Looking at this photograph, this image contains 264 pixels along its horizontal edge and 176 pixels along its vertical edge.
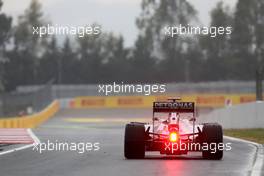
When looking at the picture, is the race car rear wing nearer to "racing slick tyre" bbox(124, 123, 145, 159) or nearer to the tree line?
"racing slick tyre" bbox(124, 123, 145, 159)

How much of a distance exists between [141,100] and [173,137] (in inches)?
2523

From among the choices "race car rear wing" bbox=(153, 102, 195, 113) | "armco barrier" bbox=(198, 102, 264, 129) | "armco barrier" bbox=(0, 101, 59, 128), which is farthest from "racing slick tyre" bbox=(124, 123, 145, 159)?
"armco barrier" bbox=(0, 101, 59, 128)

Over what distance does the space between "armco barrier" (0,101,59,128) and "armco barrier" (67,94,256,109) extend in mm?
11236

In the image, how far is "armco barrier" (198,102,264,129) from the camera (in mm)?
32188

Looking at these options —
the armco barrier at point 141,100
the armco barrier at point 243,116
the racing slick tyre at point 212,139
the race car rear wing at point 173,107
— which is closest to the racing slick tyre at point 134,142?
the race car rear wing at point 173,107

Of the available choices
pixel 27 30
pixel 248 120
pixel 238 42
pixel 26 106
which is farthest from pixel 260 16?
pixel 248 120

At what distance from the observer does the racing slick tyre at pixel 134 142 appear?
58.0 feet

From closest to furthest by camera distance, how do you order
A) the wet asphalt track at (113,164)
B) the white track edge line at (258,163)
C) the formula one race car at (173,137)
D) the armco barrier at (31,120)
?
the white track edge line at (258,163) < the wet asphalt track at (113,164) < the formula one race car at (173,137) < the armco barrier at (31,120)

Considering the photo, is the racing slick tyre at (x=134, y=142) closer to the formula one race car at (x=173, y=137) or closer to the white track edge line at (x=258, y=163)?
the formula one race car at (x=173, y=137)

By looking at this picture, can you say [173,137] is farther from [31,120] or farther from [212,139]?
[31,120]

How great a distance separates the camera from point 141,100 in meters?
81.6

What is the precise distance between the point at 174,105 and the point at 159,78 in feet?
273

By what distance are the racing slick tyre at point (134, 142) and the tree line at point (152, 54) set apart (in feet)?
258

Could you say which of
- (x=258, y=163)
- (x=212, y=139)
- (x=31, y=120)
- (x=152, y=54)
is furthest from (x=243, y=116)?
(x=152, y=54)
